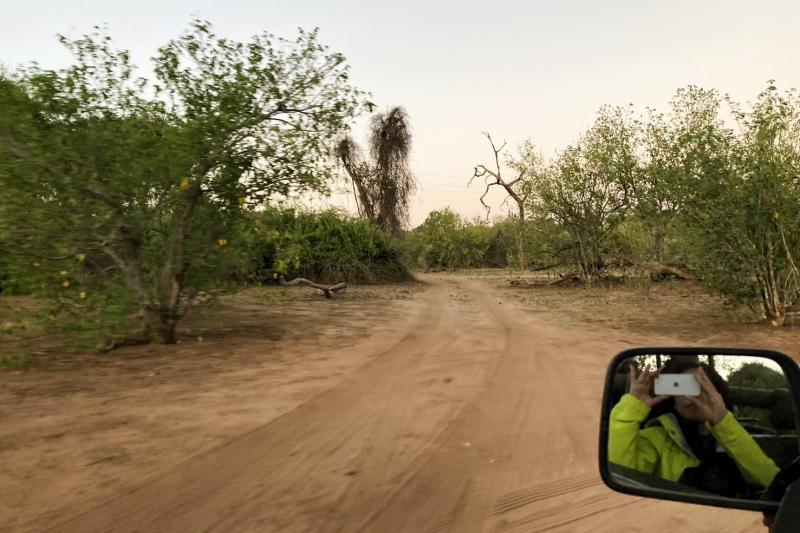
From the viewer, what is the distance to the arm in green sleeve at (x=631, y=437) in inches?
62.2

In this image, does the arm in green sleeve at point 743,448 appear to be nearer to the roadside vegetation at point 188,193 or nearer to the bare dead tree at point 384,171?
the roadside vegetation at point 188,193

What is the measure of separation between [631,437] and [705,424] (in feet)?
0.80

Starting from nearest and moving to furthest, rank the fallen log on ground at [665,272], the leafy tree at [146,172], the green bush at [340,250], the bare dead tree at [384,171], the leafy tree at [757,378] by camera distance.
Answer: the leafy tree at [757,378], the leafy tree at [146,172], the fallen log on ground at [665,272], the green bush at [340,250], the bare dead tree at [384,171]

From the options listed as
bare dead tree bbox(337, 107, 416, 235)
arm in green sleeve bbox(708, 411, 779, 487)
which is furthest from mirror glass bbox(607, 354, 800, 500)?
bare dead tree bbox(337, 107, 416, 235)

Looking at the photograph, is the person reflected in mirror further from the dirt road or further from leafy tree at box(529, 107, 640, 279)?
leafy tree at box(529, 107, 640, 279)

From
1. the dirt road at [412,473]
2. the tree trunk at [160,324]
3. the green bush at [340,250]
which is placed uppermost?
the green bush at [340,250]

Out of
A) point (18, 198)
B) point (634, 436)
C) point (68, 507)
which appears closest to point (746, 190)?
point (634, 436)

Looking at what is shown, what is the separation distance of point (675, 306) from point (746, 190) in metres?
5.17

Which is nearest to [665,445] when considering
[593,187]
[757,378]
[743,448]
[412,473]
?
[743,448]

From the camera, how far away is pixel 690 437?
4.87 ft

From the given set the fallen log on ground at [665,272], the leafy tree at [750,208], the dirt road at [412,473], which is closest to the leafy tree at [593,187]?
the fallen log on ground at [665,272]

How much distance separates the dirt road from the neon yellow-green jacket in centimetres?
154

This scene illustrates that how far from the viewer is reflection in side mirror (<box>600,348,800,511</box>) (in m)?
1.41

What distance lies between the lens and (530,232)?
23.9 m
